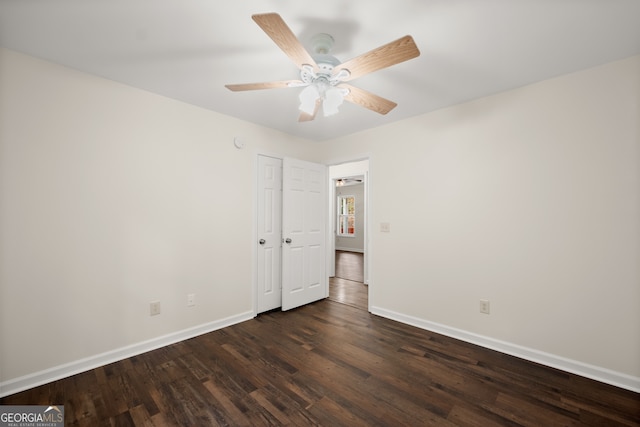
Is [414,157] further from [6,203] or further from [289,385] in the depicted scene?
[6,203]

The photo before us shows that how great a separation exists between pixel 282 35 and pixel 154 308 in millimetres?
2520

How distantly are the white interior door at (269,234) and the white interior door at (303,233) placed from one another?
127 mm

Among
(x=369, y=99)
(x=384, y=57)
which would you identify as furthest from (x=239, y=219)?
(x=384, y=57)

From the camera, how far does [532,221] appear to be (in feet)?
7.56

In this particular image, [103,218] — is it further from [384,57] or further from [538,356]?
[538,356]

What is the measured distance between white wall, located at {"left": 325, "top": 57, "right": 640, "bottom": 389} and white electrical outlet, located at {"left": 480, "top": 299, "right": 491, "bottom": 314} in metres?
0.04

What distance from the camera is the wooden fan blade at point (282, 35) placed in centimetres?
115

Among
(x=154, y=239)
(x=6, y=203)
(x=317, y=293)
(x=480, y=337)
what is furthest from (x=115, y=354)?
(x=480, y=337)

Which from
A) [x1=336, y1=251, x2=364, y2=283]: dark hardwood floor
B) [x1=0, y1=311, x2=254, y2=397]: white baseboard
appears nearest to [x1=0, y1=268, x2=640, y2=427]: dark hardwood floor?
[x1=0, y1=311, x2=254, y2=397]: white baseboard

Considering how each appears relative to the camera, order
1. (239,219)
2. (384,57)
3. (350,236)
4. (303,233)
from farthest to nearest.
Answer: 1. (350,236)
2. (303,233)
3. (239,219)
4. (384,57)

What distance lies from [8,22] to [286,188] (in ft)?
8.23

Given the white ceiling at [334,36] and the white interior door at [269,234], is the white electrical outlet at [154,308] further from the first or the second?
the white ceiling at [334,36]

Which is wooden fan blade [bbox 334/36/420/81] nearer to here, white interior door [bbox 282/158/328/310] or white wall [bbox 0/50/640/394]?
white wall [bbox 0/50/640/394]

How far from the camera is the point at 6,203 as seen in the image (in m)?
1.85
